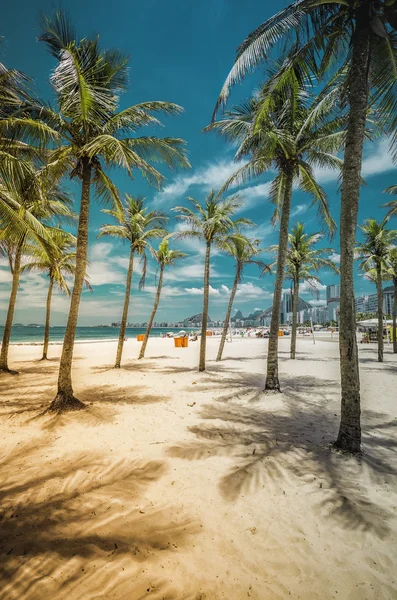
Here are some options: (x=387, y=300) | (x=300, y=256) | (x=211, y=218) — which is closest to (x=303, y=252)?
(x=300, y=256)

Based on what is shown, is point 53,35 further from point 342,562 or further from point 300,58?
point 342,562

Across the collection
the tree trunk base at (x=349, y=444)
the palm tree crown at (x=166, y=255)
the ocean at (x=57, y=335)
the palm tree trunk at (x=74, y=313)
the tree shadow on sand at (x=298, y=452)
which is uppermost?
the palm tree crown at (x=166, y=255)

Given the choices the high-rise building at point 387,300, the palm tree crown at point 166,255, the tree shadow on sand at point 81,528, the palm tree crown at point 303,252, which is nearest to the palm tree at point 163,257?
the palm tree crown at point 166,255

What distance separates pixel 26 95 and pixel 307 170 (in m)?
7.98

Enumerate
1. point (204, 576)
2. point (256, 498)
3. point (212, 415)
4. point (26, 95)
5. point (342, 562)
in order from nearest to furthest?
point (204, 576) < point (342, 562) < point (256, 498) < point (26, 95) < point (212, 415)

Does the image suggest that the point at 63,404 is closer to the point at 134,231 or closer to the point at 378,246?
the point at 134,231

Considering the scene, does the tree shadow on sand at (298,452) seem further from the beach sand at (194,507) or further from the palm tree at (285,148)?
the palm tree at (285,148)

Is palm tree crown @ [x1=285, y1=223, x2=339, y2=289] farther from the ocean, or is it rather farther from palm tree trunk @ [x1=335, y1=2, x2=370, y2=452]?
the ocean

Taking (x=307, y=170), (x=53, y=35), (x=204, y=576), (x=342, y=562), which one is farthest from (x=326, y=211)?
(x=204, y=576)

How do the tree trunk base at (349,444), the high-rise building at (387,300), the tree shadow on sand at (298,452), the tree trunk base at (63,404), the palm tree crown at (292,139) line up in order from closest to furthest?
the tree shadow on sand at (298,452), the tree trunk base at (349,444), the tree trunk base at (63,404), the palm tree crown at (292,139), the high-rise building at (387,300)

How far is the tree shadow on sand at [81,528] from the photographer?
218cm

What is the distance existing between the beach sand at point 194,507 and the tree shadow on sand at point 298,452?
2 cm

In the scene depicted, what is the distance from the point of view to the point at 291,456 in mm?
4438

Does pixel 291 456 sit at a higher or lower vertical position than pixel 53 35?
lower
